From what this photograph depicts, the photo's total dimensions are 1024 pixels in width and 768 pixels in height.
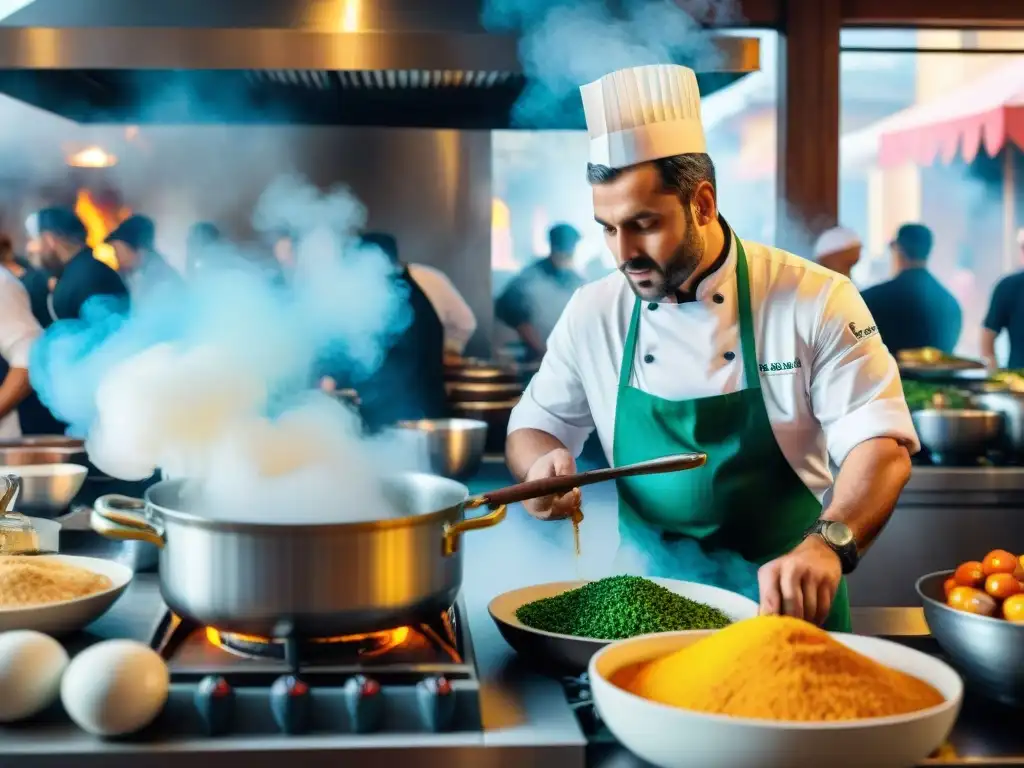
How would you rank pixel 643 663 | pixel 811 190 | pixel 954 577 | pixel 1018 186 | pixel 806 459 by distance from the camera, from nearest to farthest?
1. pixel 643 663
2. pixel 954 577
3. pixel 806 459
4. pixel 811 190
5. pixel 1018 186

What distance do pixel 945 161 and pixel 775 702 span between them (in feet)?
21.6

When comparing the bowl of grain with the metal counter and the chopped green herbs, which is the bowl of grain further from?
the metal counter

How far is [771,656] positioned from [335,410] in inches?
35.4

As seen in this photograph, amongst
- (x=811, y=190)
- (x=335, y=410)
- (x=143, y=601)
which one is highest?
(x=811, y=190)

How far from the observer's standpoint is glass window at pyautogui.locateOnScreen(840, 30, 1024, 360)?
6477 millimetres

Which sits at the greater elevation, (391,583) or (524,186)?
(524,186)

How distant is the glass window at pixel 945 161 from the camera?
6477 millimetres

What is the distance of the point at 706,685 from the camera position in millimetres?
1054

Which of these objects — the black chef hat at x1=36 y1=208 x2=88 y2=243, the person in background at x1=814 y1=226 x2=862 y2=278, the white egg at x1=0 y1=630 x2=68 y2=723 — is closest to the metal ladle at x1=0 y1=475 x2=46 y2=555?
the white egg at x1=0 y1=630 x2=68 y2=723

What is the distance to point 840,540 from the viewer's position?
1.49m

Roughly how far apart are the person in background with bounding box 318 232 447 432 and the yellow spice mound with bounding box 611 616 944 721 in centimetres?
259

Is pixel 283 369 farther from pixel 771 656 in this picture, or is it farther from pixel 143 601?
pixel 771 656

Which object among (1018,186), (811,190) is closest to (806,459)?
(811,190)

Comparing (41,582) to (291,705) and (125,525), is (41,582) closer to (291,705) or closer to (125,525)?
(125,525)
